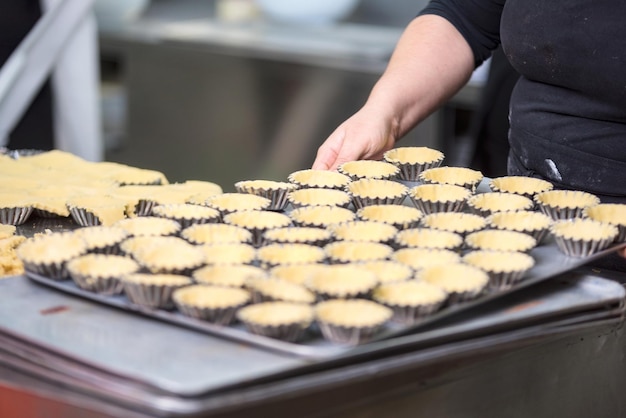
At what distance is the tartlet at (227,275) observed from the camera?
3.52 feet

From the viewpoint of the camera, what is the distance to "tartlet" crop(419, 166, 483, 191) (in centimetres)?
155

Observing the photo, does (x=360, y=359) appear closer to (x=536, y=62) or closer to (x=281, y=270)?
(x=281, y=270)

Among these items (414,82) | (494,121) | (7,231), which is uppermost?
(414,82)

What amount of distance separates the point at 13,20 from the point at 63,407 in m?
2.18

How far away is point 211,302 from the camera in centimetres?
99

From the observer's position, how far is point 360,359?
96cm

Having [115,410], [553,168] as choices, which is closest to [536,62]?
[553,168]

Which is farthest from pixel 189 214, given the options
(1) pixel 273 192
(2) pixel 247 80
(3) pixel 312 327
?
(2) pixel 247 80

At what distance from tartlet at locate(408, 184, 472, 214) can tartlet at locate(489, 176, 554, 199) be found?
0.21 feet

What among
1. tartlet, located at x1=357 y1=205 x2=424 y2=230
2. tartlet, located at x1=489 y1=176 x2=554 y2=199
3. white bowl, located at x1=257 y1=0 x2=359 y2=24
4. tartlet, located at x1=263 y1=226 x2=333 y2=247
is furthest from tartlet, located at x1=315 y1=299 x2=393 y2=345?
white bowl, located at x1=257 y1=0 x2=359 y2=24

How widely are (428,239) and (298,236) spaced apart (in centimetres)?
18

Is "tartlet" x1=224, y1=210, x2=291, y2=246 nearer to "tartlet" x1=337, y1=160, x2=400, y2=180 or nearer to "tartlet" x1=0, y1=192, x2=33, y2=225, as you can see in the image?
"tartlet" x1=337, y1=160, x2=400, y2=180

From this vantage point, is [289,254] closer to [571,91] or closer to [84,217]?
[84,217]

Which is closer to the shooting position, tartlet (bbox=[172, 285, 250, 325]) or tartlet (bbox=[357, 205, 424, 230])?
tartlet (bbox=[172, 285, 250, 325])
